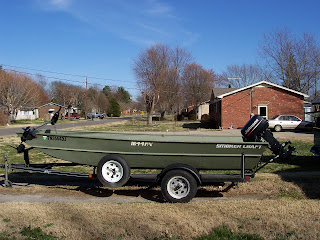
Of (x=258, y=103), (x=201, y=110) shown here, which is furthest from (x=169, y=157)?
(x=201, y=110)

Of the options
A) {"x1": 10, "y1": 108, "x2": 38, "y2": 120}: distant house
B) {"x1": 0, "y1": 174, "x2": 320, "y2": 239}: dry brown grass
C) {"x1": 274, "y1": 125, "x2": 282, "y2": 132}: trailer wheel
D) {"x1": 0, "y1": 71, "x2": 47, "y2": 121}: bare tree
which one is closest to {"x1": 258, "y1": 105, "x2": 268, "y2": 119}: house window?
{"x1": 274, "y1": 125, "x2": 282, "y2": 132}: trailer wheel

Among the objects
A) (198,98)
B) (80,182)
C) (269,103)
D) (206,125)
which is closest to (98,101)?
(198,98)

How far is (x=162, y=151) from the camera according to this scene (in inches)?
232

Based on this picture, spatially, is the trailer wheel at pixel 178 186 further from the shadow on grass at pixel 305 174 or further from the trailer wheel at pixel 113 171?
the shadow on grass at pixel 305 174

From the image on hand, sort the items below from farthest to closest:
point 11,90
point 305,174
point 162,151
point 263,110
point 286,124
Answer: point 11,90, point 263,110, point 286,124, point 305,174, point 162,151

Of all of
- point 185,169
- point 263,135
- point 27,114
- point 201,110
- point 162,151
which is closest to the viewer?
point 185,169

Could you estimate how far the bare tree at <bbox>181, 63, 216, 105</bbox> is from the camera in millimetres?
55562

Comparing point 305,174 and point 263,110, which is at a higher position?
point 263,110

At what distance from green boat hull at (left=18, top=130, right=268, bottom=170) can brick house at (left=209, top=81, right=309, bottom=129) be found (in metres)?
21.5

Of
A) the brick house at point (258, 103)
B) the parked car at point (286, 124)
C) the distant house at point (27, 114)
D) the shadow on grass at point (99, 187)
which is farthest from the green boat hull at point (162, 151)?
the distant house at point (27, 114)

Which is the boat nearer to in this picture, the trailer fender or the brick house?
the trailer fender

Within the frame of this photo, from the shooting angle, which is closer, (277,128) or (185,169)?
(185,169)

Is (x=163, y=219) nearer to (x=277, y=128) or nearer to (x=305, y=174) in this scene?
(x=305, y=174)

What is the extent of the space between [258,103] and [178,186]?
22902mm
